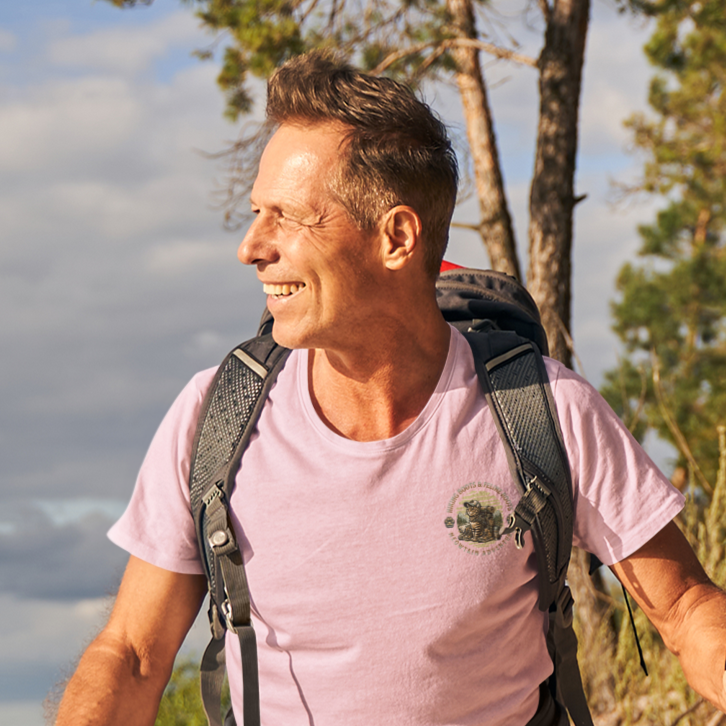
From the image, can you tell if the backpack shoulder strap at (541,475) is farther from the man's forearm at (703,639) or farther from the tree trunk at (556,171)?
the tree trunk at (556,171)

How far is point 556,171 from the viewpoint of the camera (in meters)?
5.98

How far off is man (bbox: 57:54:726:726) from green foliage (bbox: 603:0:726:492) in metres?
9.07

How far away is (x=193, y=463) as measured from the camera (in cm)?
190

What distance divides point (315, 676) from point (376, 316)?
0.73 m

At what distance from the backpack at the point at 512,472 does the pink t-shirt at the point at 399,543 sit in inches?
1.3

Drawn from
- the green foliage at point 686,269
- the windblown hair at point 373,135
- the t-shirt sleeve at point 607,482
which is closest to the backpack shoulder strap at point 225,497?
the windblown hair at point 373,135

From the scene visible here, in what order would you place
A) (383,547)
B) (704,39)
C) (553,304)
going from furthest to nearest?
(704,39) < (553,304) < (383,547)

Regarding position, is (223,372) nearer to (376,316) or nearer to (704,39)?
(376,316)

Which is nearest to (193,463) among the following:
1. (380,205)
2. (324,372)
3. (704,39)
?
(324,372)

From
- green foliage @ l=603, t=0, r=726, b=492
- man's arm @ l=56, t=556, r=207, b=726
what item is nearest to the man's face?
man's arm @ l=56, t=556, r=207, b=726

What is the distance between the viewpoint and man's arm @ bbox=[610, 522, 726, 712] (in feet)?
6.03

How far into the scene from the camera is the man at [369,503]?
5.88ft

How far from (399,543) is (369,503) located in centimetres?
10

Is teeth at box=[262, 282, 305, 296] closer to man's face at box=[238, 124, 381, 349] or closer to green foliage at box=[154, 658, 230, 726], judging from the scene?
man's face at box=[238, 124, 381, 349]
